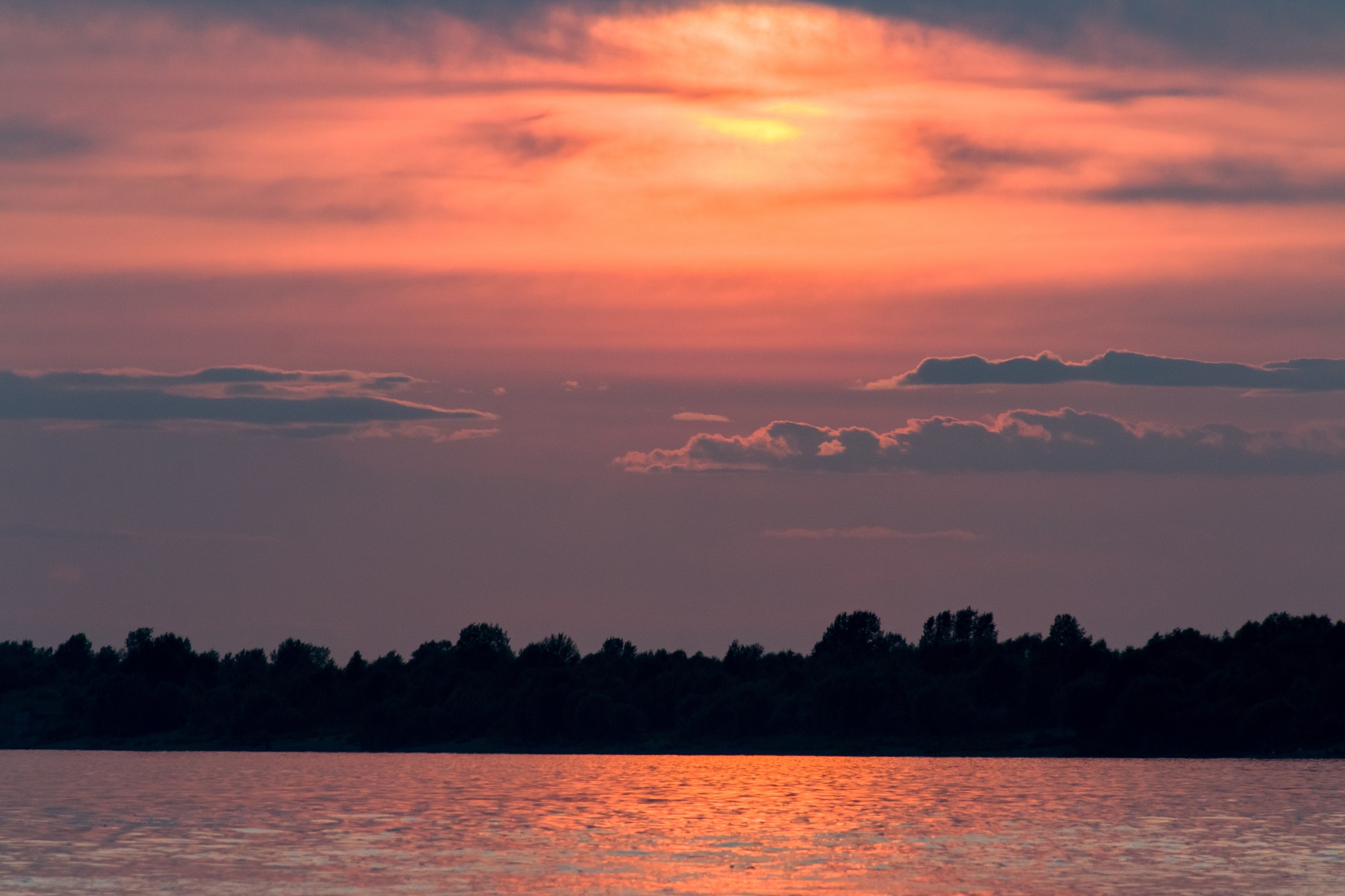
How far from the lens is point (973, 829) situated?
334ft

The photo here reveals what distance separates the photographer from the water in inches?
2842

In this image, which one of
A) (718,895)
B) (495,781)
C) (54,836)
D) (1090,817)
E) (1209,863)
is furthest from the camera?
(495,781)

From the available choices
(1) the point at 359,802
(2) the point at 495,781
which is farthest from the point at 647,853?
(2) the point at 495,781

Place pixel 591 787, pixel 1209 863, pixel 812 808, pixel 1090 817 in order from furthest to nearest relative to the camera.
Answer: pixel 591 787, pixel 812 808, pixel 1090 817, pixel 1209 863

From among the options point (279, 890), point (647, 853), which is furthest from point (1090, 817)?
point (279, 890)

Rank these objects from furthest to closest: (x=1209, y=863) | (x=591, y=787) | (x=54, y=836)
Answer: (x=591, y=787), (x=54, y=836), (x=1209, y=863)

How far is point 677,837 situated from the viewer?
310 ft

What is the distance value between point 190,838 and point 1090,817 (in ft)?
190

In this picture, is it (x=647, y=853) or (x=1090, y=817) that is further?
(x=1090, y=817)

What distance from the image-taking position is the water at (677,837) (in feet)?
237

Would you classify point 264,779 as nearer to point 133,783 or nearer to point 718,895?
point 133,783

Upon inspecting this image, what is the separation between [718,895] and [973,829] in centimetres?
3800

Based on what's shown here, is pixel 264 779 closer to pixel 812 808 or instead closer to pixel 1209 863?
pixel 812 808

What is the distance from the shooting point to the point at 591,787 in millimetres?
153125
